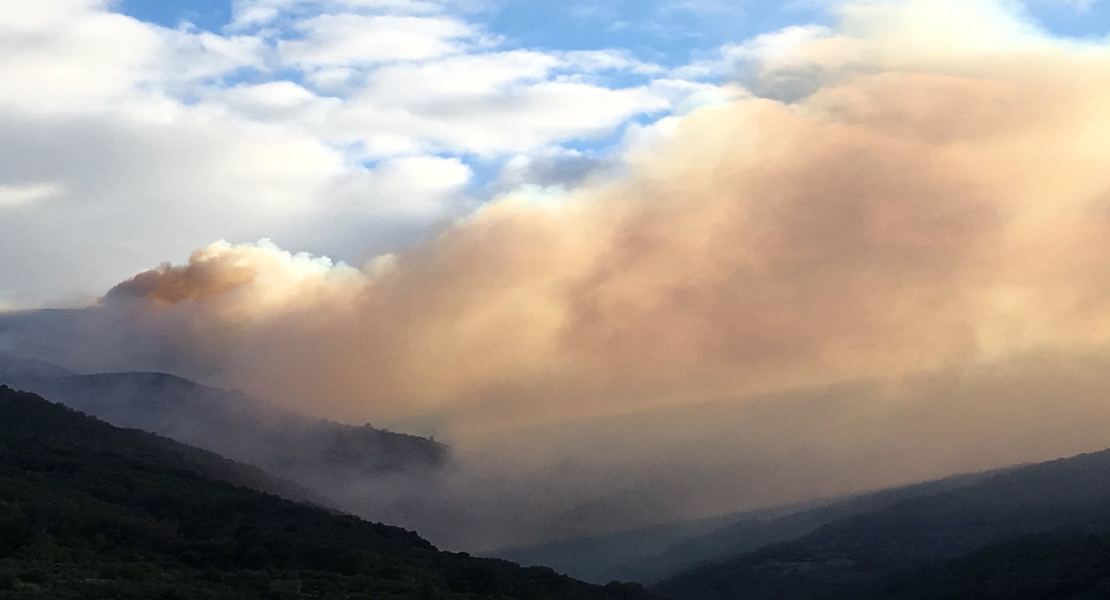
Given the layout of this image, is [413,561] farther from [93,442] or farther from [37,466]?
[93,442]

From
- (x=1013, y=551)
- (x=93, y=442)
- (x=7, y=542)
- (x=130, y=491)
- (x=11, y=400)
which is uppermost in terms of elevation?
(x=11, y=400)

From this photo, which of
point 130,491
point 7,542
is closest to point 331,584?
point 7,542

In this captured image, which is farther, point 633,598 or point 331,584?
point 633,598

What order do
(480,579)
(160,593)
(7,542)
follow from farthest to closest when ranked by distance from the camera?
(480,579) < (7,542) < (160,593)

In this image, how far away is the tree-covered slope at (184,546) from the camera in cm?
6731

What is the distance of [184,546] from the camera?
88.8m

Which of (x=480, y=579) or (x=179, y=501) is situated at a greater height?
(x=179, y=501)

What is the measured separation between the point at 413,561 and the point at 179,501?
86.3 feet

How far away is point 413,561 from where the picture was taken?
356 feet

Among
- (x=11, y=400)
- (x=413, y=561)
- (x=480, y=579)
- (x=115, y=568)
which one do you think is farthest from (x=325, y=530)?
(x=11, y=400)

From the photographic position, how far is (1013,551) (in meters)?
154

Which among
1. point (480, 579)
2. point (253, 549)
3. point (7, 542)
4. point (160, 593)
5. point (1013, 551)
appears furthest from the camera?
point (1013, 551)

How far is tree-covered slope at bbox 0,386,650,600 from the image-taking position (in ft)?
221

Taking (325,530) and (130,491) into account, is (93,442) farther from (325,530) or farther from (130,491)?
(325,530)
